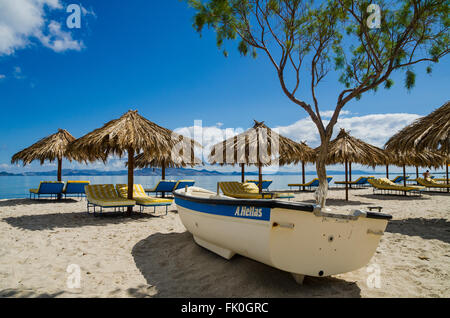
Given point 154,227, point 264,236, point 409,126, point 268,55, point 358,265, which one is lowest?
point 154,227

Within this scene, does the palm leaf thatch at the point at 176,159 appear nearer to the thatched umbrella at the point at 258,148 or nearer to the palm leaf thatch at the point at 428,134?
the thatched umbrella at the point at 258,148

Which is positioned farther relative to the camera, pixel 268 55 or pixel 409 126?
pixel 268 55

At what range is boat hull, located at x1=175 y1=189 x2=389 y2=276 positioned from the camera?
239cm

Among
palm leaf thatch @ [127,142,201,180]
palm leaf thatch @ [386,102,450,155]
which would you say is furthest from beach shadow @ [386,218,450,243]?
Answer: palm leaf thatch @ [127,142,201,180]

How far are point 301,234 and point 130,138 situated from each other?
5.67 meters

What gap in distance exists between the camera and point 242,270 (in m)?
3.20

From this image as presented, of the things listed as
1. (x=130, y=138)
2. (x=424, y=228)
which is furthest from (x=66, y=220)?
(x=424, y=228)

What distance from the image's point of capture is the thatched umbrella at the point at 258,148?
32.1 feet

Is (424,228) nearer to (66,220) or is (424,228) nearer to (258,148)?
(258,148)

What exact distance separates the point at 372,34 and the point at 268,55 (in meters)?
3.22

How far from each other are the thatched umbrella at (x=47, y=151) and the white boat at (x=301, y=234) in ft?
34.9
